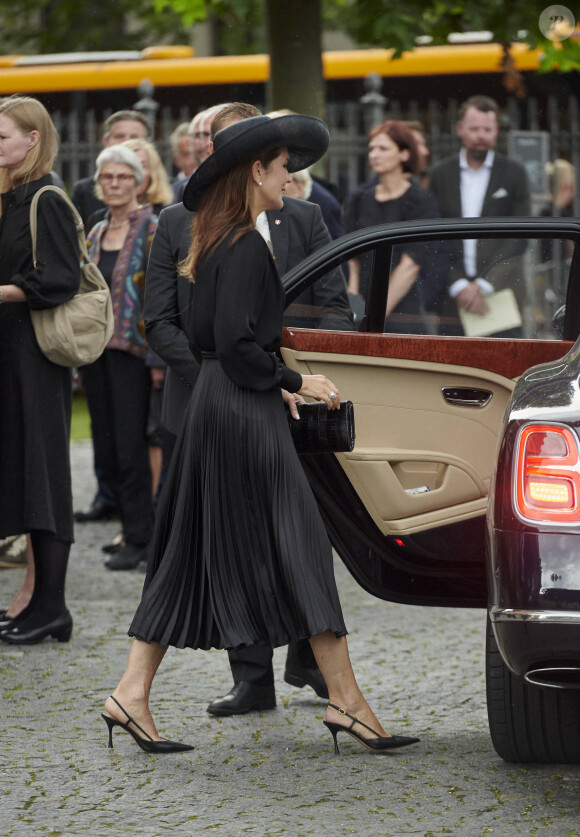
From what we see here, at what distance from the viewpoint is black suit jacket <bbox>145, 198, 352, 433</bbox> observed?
200 inches

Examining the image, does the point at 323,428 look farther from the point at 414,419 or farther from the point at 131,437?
the point at 131,437

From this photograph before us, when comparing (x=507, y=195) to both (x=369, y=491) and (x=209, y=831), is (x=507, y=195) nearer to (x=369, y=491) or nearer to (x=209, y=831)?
(x=369, y=491)

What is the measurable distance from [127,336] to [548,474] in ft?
14.3

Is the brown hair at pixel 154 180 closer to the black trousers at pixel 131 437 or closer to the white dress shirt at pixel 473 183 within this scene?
the black trousers at pixel 131 437

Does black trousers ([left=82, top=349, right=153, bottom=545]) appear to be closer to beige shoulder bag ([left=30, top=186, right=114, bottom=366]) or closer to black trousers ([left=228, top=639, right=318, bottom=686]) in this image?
beige shoulder bag ([left=30, top=186, right=114, bottom=366])

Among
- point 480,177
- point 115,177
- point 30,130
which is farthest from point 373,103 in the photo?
point 30,130

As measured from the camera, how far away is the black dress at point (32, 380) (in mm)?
5941

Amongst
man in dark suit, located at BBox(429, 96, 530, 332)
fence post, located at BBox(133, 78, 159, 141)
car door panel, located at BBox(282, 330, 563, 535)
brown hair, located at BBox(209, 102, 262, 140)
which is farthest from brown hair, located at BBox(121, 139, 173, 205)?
fence post, located at BBox(133, 78, 159, 141)

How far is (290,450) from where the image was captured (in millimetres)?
4512

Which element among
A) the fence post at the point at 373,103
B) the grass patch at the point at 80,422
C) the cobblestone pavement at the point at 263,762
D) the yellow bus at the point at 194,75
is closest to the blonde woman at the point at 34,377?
the cobblestone pavement at the point at 263,762

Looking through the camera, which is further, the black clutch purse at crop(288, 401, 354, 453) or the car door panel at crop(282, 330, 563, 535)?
the car door panel at crop(282, 330, 563, 535)

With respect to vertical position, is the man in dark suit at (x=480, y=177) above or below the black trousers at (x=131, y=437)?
above

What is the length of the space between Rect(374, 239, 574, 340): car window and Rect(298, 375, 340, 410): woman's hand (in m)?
0.53

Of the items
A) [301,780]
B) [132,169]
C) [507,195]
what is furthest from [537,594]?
[507,195]
